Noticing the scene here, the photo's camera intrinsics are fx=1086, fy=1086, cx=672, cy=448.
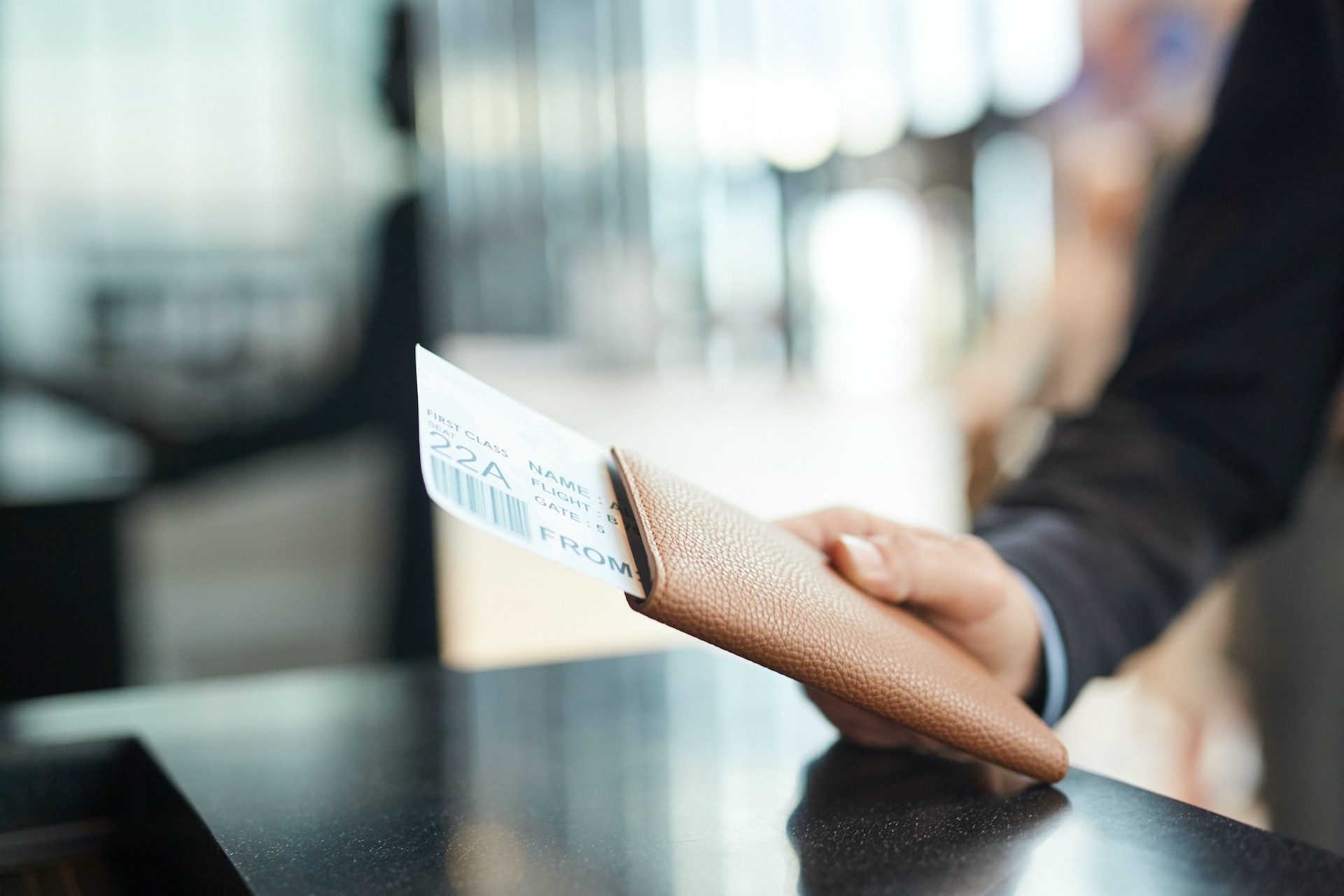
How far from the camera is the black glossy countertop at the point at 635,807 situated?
321 mm

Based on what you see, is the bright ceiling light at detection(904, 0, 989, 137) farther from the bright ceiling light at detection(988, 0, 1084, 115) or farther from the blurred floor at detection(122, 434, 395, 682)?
the blurred floor at detection(122, 434, 395, 682)

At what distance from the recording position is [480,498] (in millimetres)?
315

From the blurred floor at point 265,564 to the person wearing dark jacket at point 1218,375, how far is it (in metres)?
1.31

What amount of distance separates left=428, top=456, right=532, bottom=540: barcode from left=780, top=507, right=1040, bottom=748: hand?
150 mm

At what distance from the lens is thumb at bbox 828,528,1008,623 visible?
0.42m

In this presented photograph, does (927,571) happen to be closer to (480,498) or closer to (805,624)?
(805,624)

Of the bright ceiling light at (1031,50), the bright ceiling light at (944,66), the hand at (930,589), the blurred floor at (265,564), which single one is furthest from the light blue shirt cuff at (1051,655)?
the bright ceiling light at (944,66)

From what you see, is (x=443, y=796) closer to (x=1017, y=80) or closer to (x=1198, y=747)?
(x=1198, y=747)

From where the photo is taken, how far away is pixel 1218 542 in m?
0.69

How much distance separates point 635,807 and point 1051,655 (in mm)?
222

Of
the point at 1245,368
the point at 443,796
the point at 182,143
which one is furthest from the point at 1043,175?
the point at 443,796

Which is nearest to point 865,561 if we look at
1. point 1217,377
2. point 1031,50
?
point 1217,377

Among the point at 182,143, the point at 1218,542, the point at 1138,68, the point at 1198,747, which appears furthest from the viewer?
the point at 1138,68

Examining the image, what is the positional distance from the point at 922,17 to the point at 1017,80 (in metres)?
0.50
